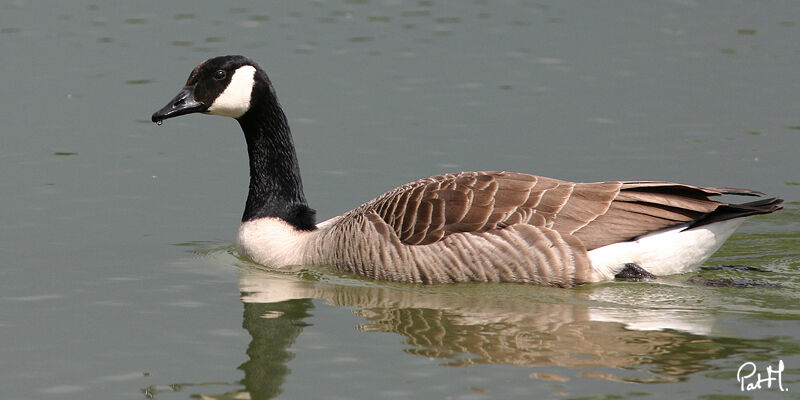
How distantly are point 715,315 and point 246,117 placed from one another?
16.1ft

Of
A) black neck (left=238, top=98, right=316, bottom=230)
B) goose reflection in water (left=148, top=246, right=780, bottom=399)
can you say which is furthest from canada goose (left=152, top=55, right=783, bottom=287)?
black neck (left=238, top=98, right=316, bottom=230)

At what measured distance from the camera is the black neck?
11.6m

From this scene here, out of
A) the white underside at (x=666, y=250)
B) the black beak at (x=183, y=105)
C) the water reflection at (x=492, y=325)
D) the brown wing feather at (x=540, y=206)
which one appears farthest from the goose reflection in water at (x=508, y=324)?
the black beak at (x=183, y=105)

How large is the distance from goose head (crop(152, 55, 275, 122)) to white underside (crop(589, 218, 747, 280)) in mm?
3675

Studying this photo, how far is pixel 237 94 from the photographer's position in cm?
1140

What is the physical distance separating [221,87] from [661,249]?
4387 mm

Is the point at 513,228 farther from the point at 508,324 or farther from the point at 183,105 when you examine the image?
the point at 183,105

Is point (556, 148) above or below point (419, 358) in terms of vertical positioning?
above

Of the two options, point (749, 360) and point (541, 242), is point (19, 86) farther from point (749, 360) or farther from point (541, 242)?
point (749, 360)

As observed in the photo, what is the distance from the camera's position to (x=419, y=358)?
850cm

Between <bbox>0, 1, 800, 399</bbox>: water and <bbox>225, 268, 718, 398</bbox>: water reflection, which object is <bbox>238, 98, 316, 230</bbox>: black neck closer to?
<bbox>0, 1, 800, 399</bbox>: water

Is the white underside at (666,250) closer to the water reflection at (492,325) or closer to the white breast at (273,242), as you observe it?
the water reflection at (492,325)

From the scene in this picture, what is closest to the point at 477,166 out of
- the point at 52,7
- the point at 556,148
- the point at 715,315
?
the point at 556,148

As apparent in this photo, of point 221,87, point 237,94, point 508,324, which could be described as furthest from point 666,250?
point 221,87
